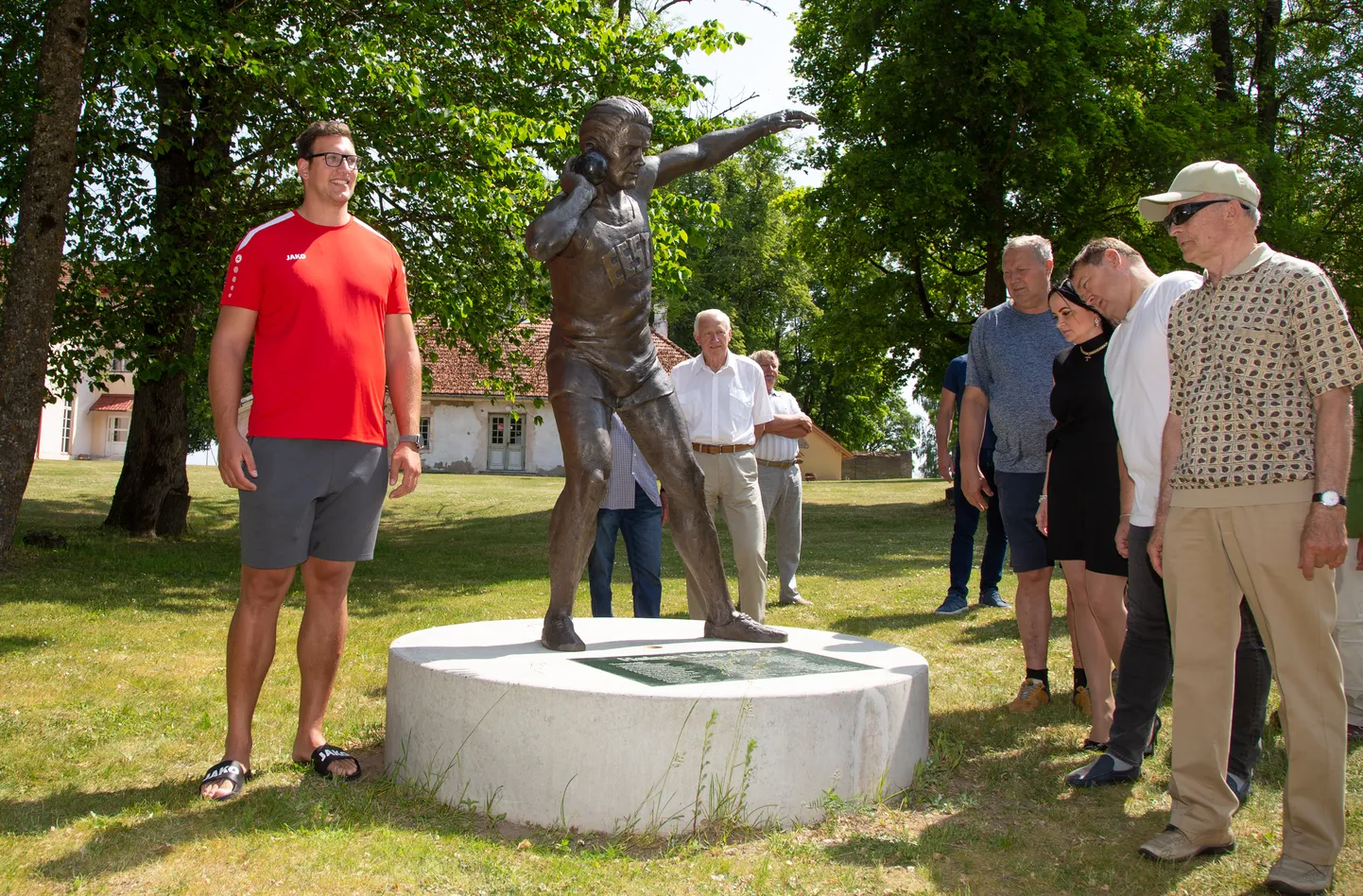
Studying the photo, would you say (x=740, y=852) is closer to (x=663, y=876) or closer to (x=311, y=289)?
(x=663, y=876)

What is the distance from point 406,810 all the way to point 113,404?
162 ft

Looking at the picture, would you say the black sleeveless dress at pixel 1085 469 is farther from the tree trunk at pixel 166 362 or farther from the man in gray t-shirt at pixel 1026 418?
the tree trunk at pixel 166 362

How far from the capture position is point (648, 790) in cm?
376

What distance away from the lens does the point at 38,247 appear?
982 centimetres

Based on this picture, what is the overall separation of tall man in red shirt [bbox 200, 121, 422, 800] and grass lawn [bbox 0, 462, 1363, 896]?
48 cm

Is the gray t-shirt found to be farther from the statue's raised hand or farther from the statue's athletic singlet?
the statue's athletic singlet

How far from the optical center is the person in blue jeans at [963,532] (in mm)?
8484

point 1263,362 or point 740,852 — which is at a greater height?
point 1263,362

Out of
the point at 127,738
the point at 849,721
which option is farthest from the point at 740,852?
the point at 127,738

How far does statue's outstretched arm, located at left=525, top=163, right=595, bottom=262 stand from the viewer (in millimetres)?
4453

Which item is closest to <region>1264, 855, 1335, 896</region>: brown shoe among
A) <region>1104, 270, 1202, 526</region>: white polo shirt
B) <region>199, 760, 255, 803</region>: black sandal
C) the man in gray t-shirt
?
<region>1104, 270, 1202, 526</region>: white polo shirt

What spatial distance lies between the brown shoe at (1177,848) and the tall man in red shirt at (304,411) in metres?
2.74

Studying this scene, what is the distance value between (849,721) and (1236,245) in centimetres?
198

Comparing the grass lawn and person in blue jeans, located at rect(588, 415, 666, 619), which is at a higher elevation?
person in blue jeans, located at rect(588, 415, 666, 619)
